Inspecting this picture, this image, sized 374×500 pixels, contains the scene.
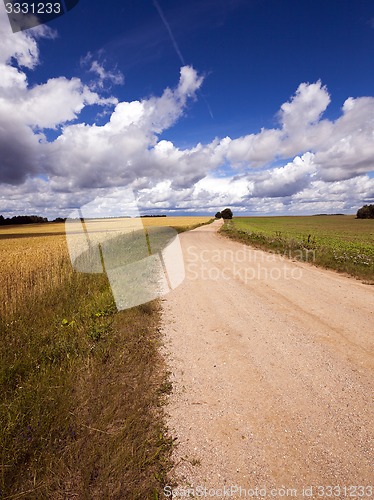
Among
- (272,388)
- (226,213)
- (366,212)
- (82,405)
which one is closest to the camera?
(82,405)

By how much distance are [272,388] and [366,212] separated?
117196 millimetres

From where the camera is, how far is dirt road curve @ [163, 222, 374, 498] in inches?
112

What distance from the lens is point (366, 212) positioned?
9919 centimetres

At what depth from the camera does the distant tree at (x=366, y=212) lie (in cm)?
9819

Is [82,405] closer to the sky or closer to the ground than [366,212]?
closer to the sky

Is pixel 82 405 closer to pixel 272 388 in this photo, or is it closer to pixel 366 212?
pixel 272 388

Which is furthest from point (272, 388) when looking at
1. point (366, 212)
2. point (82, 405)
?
point (366, 212)

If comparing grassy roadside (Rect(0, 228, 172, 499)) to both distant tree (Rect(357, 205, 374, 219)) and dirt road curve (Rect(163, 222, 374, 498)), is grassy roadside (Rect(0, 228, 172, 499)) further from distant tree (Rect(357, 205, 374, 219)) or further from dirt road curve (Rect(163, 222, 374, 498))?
distant tree (Rect(357, 205, 374, 219))

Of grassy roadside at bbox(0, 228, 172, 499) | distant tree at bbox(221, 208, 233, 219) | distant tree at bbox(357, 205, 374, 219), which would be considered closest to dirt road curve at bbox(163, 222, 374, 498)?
grassy roadside at bbox(0, 228, 172, 499)

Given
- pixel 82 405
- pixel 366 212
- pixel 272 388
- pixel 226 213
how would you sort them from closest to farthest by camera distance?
pixel 82 405
pixel 272 388
pixel 366 212
pixel 226 213

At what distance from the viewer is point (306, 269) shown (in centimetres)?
1198

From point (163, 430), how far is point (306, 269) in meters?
10.5

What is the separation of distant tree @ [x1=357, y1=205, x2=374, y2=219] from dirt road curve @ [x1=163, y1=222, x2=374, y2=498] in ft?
363

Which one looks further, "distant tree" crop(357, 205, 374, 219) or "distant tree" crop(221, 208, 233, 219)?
"distant tree" crop(221, 208, 233, 219)
